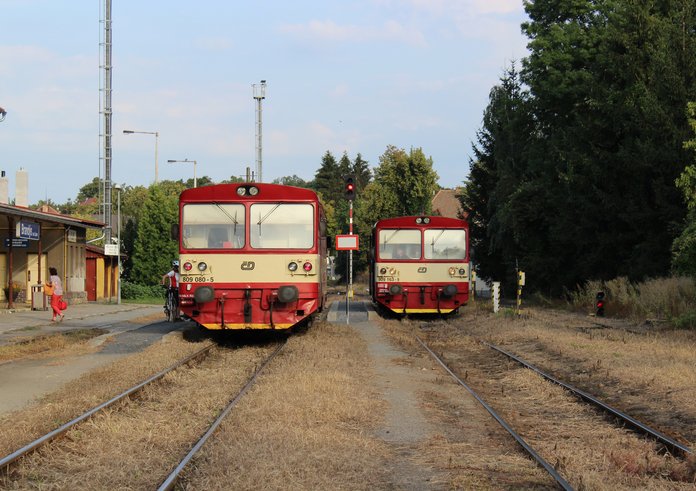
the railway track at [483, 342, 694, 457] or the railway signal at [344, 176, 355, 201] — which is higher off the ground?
the railway signal at [344, 176, 355, 201]

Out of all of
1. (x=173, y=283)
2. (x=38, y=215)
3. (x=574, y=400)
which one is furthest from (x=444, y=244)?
(x=38, y=215)

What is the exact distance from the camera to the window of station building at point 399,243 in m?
23.7

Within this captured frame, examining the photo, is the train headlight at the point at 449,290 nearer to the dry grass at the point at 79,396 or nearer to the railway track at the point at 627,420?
the dry grass at the point at 79,396

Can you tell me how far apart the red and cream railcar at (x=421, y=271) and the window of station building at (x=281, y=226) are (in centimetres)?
785

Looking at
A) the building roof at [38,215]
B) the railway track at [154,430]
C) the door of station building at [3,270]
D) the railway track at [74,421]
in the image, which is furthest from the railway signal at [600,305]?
the door of station building at [3,270]

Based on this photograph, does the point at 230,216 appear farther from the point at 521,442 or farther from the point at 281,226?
the point at 521,442

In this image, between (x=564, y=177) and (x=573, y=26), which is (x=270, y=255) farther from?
(x=573, y=26)

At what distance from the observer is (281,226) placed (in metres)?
15.9

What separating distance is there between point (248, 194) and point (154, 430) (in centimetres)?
852

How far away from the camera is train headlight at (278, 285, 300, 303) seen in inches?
601

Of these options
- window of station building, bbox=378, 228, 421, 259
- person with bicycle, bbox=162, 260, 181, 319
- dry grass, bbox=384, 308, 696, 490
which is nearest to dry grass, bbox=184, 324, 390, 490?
dry grass, bbox=384, 308, 696, 490

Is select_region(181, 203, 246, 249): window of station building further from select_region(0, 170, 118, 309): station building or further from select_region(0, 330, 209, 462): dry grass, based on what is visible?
select_region(0, 170, 118, 309): station building

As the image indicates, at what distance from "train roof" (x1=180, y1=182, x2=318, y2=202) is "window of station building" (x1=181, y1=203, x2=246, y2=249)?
0.48 feet

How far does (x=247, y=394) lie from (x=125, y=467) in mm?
3431
